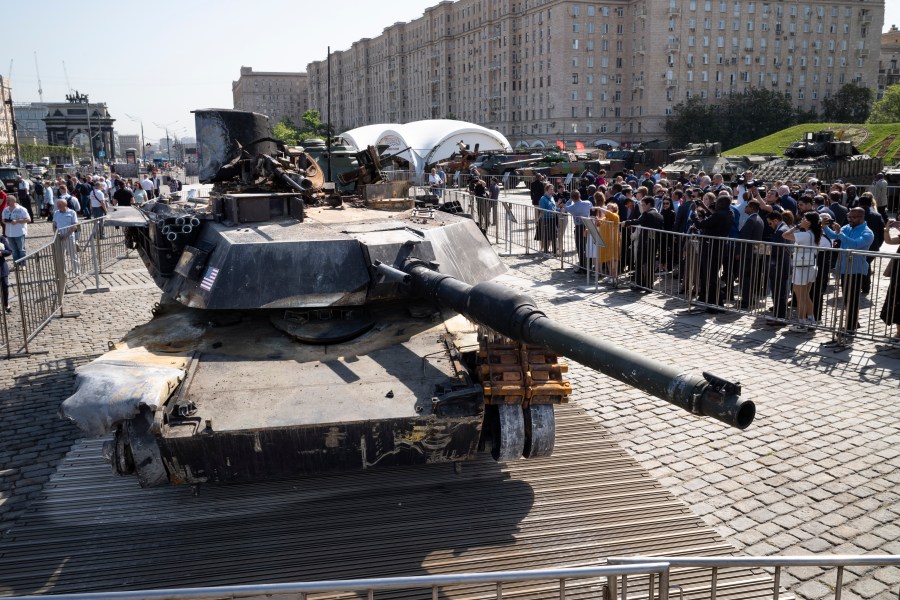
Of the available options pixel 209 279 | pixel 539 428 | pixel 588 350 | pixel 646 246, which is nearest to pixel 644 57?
pixel 646 246

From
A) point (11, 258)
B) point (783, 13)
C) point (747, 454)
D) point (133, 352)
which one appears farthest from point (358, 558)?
point (783, 13)

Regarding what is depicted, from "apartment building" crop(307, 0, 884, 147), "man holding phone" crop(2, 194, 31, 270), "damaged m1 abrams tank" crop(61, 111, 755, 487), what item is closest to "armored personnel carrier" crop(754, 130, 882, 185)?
"damaged m1 abrams tank" crop(61, 111, 755, 487)

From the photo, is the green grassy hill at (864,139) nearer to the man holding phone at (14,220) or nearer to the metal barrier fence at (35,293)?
the metal barrier fence at (35,293)

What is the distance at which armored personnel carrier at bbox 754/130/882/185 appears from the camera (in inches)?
1102

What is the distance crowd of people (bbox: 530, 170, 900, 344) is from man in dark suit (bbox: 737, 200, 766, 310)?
0.02 meters

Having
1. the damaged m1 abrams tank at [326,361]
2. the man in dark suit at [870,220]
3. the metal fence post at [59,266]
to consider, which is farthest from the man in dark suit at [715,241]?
the metal fence post at [59,266]

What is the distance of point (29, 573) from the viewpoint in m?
5.38

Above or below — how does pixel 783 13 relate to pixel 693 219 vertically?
above

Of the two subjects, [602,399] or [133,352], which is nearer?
[133,352]

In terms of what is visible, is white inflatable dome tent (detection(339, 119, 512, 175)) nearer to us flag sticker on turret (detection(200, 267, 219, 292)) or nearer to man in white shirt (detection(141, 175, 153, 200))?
man in white shirt (detection(141, 175, 153, 200))

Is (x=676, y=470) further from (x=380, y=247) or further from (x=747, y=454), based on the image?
(x=380, y=247)

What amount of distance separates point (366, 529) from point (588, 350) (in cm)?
244

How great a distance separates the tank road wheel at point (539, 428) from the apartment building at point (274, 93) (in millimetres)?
161769

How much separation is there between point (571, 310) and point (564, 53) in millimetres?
80789
